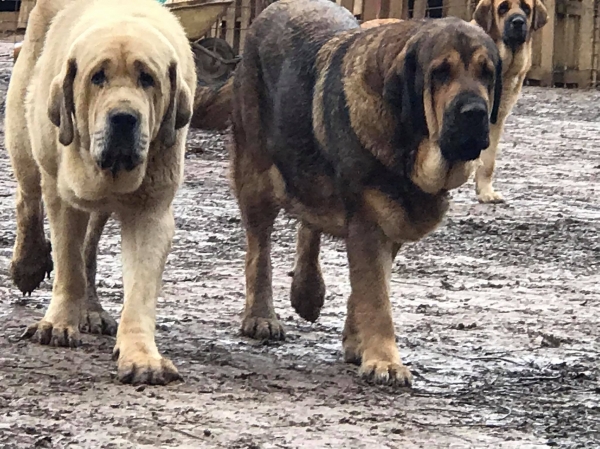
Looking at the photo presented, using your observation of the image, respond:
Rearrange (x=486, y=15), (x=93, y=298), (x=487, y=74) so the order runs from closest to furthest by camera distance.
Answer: (x=487, y=74)
(x=93, y=298)
(x=486, y=15)

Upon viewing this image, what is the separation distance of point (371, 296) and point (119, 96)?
1314mm

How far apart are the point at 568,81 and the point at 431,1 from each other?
263 centimetres

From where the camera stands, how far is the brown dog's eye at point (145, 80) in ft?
15.5

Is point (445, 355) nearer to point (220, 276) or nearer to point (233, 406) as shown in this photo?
point (233, 406)

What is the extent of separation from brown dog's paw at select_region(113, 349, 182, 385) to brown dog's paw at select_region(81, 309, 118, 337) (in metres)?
0.88

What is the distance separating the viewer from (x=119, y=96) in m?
4.62

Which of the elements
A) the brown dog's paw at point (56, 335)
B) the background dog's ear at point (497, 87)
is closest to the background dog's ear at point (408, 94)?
the background dog's ear at point (497, 87)

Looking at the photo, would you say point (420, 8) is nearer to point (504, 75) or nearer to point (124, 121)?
point (504, 75)

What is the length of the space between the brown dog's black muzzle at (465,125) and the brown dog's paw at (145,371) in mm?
1366

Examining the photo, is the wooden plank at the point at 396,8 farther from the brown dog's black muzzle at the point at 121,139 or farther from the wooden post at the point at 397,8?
the brown dog's black muzzle at the point at 121,139

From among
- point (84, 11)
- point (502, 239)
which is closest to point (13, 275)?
point (84, 11)

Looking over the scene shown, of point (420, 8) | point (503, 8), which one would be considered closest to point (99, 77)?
point (503, 8)

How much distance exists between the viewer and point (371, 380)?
4.88m

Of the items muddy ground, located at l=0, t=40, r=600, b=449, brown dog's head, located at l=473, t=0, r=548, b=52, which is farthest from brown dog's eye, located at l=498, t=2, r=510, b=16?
muddy ground, located at l=0, t=40, r=600, b=449
